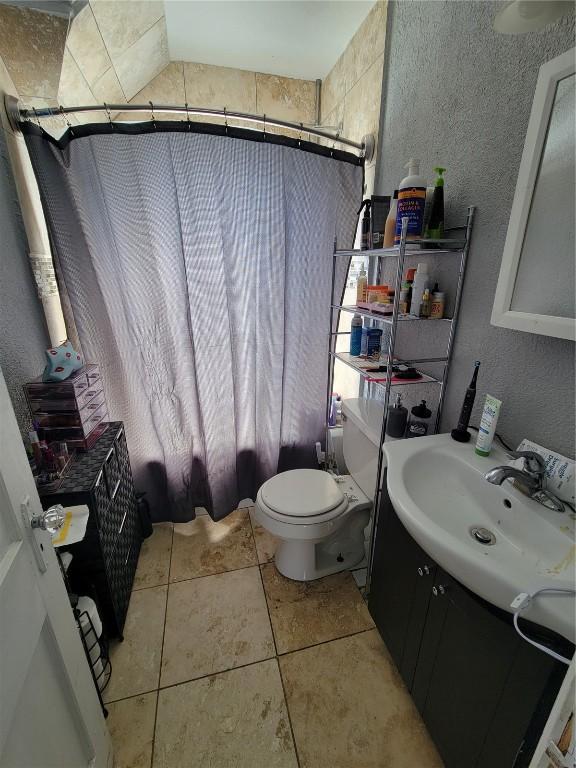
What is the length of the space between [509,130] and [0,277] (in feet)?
5.60

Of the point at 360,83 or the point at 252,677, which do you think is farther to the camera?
the point at 360,83

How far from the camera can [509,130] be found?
0.93m

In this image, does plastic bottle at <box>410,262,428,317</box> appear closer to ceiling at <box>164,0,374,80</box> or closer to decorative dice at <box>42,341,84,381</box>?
ceiling at <box>164,0,374,80</box>

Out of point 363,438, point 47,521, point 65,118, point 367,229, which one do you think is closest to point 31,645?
point 47,521

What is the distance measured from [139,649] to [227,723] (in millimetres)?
456

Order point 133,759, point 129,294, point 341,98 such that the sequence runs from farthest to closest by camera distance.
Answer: point 341,98 → point 129,294 → point 133,759

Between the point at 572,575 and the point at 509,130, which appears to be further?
the point at 509,130

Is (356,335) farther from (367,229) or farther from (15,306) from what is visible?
(15,306)

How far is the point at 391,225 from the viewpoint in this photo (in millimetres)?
1221

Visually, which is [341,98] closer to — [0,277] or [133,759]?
[0,277]

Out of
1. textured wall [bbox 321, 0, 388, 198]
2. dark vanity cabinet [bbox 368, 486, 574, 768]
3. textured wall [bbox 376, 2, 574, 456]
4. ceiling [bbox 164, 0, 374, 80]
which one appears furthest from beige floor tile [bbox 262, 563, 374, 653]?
ceiling [bbox 164, 0, 374, 80]

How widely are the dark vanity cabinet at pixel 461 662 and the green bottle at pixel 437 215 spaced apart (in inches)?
36.9

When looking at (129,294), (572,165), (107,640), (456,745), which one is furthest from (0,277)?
(456,745)

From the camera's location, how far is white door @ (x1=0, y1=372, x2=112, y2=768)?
0.58m
